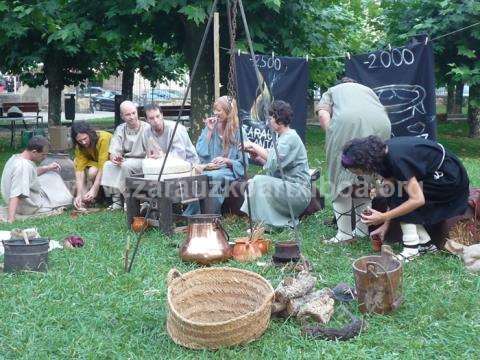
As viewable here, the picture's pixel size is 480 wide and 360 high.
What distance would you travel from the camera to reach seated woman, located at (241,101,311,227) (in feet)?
20.7

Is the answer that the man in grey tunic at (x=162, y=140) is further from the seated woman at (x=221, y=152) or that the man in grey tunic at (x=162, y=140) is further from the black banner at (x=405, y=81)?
the black banner at (x=405, y=81)

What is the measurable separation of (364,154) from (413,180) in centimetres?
49

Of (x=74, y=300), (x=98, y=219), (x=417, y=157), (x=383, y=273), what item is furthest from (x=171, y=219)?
(x=383, y=273)

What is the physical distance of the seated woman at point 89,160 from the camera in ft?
25.8

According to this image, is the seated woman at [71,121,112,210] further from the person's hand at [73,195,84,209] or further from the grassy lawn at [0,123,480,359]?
the grassy lawn at [0,123,480,359]

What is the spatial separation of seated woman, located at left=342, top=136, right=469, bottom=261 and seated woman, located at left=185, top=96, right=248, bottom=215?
6.62 ft

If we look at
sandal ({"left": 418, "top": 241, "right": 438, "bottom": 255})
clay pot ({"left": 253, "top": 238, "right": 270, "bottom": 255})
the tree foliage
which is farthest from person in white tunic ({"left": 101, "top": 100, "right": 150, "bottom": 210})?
the tree foliage

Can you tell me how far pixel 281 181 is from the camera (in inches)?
252

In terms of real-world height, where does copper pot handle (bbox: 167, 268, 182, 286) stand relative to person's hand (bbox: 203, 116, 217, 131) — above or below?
below

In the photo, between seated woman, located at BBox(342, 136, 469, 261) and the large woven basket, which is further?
seated woman, located at BBox(342, 136, 469, 261)

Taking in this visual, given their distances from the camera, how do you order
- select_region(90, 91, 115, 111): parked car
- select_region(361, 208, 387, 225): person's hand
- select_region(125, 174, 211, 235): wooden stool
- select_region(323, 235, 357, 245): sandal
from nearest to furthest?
select_region(361, 208, 387, 225): person's hand
select_region(323, 235, 357, 245): sandal
select_region(125, 174, 211, 235): wooden stool
select_region(90, 91, 115, 111): parked car

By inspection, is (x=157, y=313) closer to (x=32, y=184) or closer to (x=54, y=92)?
(x=32, y=184)

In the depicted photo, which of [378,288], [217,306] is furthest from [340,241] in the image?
[217,306]

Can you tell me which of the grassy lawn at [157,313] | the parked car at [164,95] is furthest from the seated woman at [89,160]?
the parked car at [164,95]
